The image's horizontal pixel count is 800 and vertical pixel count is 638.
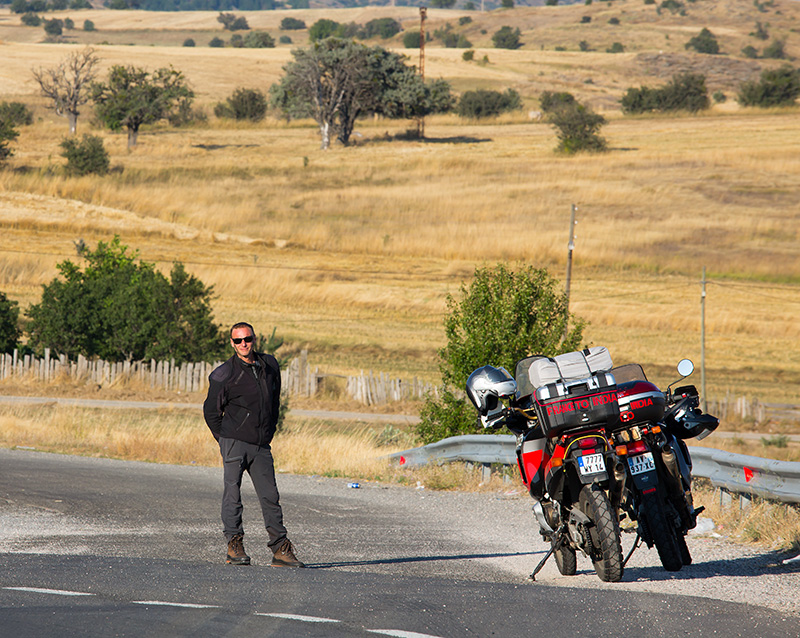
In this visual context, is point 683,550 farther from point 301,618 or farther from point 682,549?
point 301,618

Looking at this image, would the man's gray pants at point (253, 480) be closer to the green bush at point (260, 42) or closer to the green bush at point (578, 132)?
the green bush at point (578, 132)

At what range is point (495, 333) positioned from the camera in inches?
597

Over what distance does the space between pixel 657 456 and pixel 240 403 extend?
3049 millimetres

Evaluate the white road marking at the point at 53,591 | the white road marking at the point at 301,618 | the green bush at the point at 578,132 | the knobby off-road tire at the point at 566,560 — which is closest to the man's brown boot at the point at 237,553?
the white road marking at the point at 53,591

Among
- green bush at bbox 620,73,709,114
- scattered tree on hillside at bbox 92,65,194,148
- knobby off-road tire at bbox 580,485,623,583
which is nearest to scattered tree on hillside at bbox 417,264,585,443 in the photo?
knobby off-road tire at bbox 580,485,623,583

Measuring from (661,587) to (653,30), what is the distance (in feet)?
663

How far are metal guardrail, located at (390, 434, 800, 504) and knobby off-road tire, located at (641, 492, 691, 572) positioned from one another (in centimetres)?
162

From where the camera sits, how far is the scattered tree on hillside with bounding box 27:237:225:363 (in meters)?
29.9

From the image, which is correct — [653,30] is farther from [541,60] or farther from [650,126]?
[650,126]

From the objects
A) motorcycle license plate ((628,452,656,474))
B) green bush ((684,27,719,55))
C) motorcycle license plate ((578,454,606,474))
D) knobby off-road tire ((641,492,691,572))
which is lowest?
knobby off-road tire ((641,492,691,572))

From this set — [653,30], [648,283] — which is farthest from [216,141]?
[653,30]

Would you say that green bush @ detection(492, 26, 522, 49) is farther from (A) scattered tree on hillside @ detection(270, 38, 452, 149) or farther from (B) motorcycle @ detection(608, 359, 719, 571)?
(B) motorcycle @ detection(608, 359, 719, 571)

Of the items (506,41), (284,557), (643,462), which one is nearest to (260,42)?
(506,41)

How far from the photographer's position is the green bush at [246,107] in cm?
9712
